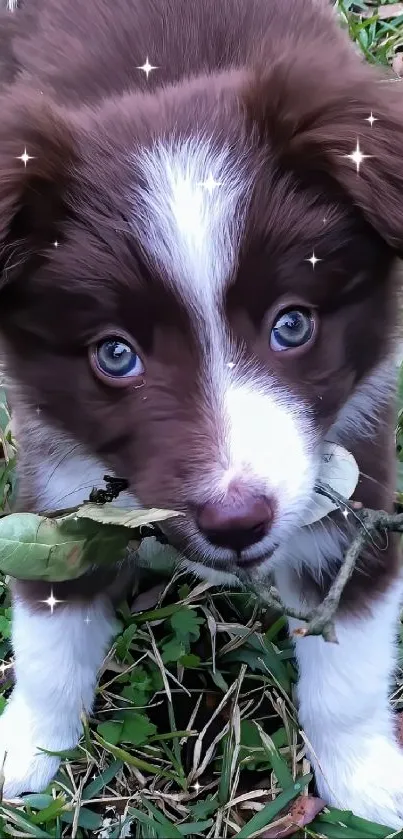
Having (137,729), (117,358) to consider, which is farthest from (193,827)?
(117,358)

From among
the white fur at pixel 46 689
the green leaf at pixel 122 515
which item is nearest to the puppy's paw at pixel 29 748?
the white fur at pixel 46 689

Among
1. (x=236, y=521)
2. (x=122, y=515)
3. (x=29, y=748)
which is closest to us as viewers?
(x=236, y=521)

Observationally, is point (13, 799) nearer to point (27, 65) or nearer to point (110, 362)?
point (110, 362)

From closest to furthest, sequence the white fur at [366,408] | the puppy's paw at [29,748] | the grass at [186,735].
→ the white fur at [366,408]
the grass at [186,735]
the puppy's paw at [29,748]

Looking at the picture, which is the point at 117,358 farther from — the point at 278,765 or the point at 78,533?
the point at 278,765

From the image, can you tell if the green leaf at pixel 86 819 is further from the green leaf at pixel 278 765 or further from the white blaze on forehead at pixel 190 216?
the white blaze on forehead at pixel 190 216

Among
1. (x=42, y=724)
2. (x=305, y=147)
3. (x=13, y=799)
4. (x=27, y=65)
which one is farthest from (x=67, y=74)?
(x=13, y=799)
